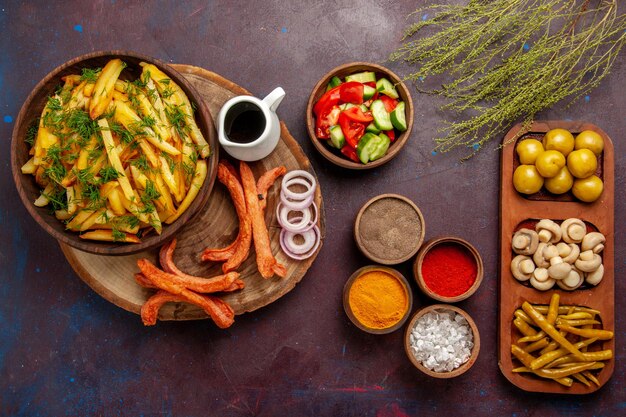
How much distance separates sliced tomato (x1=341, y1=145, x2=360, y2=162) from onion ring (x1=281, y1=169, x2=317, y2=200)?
1.03 feet

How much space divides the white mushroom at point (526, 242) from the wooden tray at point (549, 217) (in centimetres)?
8

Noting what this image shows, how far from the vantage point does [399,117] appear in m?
3.20

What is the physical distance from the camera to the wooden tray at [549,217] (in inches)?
134

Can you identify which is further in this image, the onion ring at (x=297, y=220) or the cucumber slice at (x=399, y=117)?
the cucumber slice at (x=399, y=117)

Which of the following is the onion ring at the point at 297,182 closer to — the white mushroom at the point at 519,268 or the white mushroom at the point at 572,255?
the white mushroom at the point at 519,268

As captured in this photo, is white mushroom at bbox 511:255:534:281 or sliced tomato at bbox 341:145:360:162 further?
white mushroom at bbox 511:255:534:281

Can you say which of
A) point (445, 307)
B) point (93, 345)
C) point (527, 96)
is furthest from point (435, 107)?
point (93, 345)

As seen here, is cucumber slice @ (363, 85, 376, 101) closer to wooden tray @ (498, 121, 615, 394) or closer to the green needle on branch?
the green needle on branch

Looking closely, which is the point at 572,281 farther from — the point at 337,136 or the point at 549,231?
the point at 337,136

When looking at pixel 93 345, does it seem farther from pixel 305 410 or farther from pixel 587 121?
pixel 587 121

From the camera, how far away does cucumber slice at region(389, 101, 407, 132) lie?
3.20 metres

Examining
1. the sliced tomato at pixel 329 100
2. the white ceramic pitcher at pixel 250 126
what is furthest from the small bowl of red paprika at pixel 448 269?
the white ceramic pitcher at pixel 250 126

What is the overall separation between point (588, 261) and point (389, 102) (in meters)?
1.60

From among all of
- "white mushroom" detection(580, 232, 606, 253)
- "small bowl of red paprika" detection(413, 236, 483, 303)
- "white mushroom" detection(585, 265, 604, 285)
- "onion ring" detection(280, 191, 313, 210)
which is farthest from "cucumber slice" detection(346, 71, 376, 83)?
"white mushroom" detection(585, 265, 604, 285)
